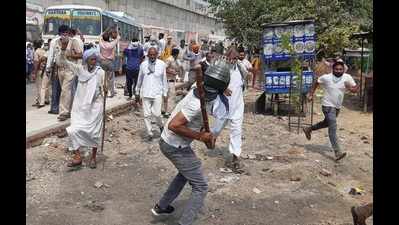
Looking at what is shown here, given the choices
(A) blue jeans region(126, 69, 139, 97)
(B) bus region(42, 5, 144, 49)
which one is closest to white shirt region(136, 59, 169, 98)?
(A) blue jeans region(126, 69, 139, 97)

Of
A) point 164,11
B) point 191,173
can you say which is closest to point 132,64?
point 191,173

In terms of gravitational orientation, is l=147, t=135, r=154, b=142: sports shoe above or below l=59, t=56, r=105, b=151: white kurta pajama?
below

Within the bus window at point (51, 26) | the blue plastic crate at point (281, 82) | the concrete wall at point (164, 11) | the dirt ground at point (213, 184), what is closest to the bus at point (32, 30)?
the bus window at point (51, 26)

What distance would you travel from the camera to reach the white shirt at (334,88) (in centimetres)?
769

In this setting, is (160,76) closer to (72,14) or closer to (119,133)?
(119,133)

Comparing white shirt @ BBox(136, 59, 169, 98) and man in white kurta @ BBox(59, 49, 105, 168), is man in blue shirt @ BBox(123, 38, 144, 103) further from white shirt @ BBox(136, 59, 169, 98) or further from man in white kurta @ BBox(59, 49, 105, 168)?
man in white kurta @ BBox(59, 49, 105, 168)

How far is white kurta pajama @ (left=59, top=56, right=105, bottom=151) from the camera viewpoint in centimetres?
648

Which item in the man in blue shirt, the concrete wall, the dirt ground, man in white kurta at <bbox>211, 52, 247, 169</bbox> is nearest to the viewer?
the dirt ground

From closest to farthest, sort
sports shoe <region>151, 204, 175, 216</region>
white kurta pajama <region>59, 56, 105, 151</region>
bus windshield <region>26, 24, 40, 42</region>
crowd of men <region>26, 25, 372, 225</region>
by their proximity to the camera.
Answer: crowd of men <region>26, 25, 372, 225</region> → sports shoe <region>151, 204, 175, 216</region> → white kurta pajama <region>59, 56, 105, 151</region> → bus windshield <region>26, 24, 40, 42</region>

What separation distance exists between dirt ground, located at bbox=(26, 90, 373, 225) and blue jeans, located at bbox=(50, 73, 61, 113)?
4.62ft

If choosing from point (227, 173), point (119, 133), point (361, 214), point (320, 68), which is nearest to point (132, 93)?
point (119, 133)

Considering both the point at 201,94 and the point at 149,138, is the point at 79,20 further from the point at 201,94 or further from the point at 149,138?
the point at 201,94

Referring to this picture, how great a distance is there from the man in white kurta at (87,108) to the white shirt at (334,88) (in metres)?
3.52
